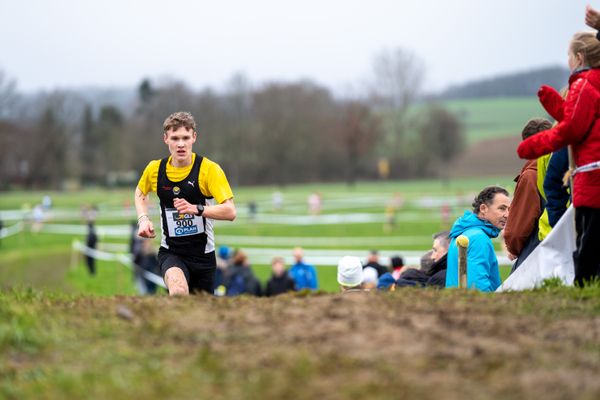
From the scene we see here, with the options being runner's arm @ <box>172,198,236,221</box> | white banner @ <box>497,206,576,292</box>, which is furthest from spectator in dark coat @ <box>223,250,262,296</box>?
white banner @ <box>497,206,576,292</box>

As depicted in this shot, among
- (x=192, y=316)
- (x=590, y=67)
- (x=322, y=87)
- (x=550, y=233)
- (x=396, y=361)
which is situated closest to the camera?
(x=396, y=361)

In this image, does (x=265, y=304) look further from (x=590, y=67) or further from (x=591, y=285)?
(x=590, y=67)

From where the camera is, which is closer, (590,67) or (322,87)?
(590,67)

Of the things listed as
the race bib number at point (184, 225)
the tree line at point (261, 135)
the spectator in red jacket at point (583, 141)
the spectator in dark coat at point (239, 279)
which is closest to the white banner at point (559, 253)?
the spectator in red jacket at point (583, 141)

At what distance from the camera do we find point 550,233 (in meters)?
7.08

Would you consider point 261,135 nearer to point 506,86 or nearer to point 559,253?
point 506,86

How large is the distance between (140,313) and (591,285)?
11.7 ft

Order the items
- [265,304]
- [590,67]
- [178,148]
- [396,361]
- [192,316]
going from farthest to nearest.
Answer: [178,148]
[590,67]
[265,304]
[192,316]
[396,361]

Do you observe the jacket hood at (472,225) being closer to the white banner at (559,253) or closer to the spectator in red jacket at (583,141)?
the white banner at (559,253)

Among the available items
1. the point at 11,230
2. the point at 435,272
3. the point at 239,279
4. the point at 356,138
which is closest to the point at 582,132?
the point at 435,272

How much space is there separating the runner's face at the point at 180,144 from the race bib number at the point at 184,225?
0.58m

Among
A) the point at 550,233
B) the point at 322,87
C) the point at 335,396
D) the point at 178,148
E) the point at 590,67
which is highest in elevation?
the point at 322,87

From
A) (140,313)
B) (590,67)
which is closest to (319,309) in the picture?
(140,313)

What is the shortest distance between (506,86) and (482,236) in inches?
6164
